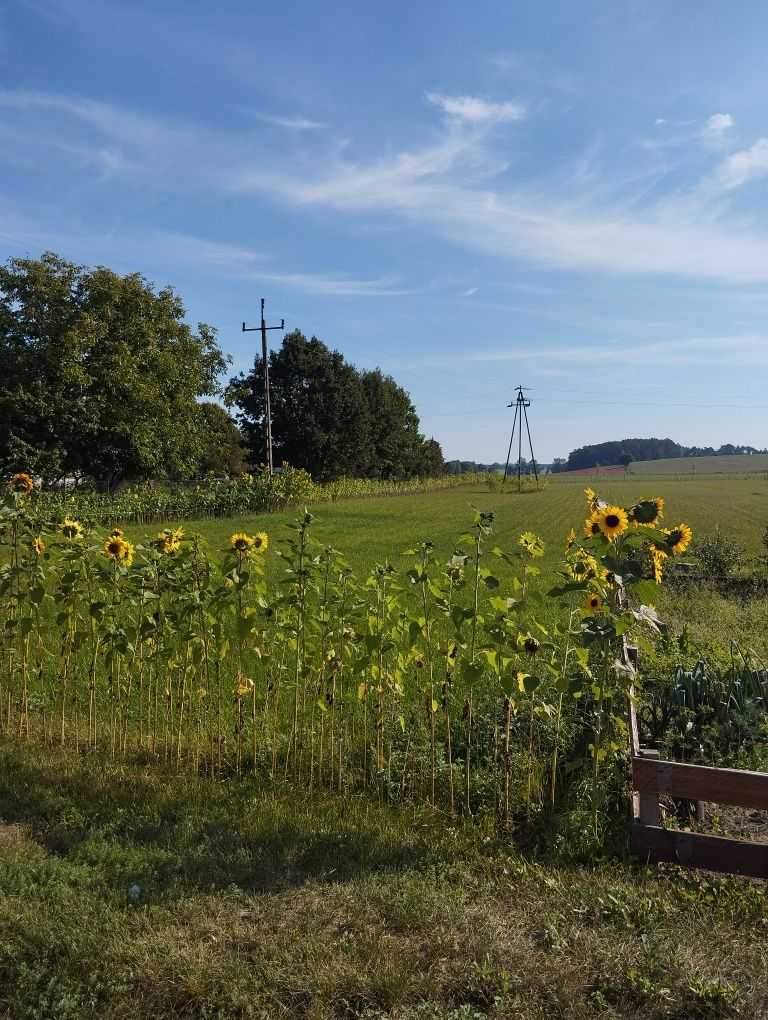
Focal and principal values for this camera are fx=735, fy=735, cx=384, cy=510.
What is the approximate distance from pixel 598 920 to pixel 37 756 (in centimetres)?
329

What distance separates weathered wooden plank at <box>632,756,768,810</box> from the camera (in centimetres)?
301

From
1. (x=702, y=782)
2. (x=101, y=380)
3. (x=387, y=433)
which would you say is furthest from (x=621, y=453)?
(x=702, y=782)

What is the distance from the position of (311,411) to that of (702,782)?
44.6 meters

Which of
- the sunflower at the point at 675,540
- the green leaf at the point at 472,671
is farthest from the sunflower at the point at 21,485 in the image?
the sunflower at the point at 675,540

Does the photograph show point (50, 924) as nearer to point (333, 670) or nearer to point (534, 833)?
point (333, 670)

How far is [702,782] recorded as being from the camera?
309 centimetres

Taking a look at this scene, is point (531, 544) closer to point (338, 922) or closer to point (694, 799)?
point (694, 799)

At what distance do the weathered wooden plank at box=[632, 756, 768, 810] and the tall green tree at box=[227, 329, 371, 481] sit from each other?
43.4m

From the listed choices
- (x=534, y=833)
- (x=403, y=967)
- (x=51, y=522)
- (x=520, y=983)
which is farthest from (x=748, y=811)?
(x=51, y=522)

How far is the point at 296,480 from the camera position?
30031 mm

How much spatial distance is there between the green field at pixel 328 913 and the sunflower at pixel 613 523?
4.55 ft

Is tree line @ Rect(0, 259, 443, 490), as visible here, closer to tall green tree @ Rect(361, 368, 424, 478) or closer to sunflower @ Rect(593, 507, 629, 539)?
tall green tree @ Rect(361, 368, 424, 478)

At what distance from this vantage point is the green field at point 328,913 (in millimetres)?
2398

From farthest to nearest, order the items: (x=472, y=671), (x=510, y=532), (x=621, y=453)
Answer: (x=621, y=453) → (x=510, y=532) → (x=472, y=671)
